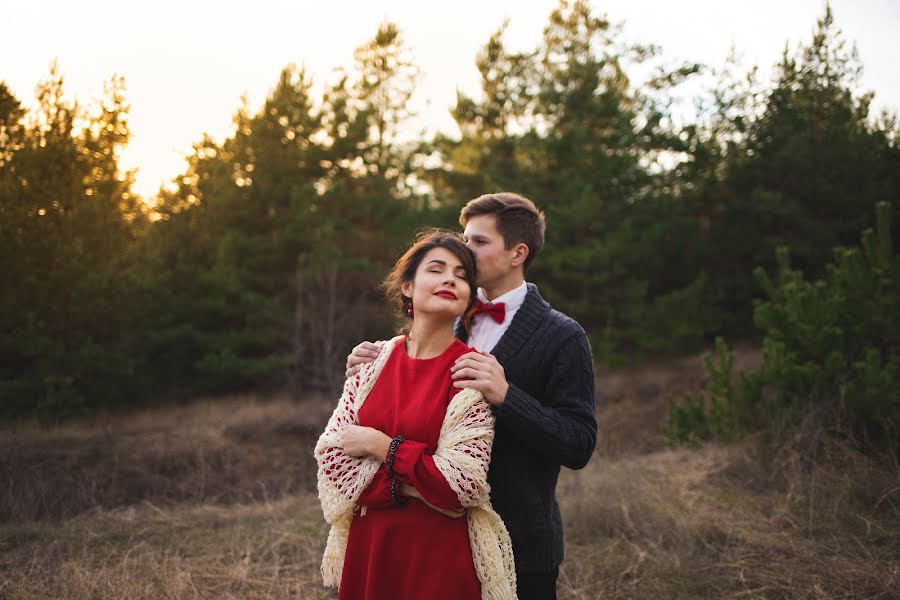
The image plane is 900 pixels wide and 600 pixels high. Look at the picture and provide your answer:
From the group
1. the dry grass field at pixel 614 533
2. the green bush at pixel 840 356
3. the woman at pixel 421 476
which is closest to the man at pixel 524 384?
the woman at pixel 421 476

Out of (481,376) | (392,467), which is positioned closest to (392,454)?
(392,467)

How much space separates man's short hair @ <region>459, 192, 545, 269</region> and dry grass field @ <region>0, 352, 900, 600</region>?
2.44m

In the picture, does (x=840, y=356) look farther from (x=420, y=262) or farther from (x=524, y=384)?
(x=420, y=262)

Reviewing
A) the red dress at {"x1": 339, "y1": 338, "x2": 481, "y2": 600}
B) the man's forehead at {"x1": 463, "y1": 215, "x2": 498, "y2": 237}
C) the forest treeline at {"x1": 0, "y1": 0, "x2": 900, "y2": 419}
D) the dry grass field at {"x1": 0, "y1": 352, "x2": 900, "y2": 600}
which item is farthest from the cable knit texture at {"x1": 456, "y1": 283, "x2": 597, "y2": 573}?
the forest treeline at {"x1": 0, "y1": 0, "x2": 900, "y2": 419}

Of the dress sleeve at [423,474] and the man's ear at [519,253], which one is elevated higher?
the man's ear at [519,253]

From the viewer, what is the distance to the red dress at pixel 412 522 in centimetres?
Result: 195

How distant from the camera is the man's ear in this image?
254 cm

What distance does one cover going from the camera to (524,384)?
2.36 meters

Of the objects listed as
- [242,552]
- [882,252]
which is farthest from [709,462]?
[242,552]

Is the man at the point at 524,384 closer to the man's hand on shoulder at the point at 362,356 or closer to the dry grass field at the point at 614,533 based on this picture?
the man's hand on shoulder at the point at 362,356

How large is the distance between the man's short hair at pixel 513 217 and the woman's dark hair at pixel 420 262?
22cm

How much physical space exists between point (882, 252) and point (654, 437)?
630cm

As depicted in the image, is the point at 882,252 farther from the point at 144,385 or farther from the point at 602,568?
the point at 144,385

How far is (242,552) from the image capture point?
4414mm
